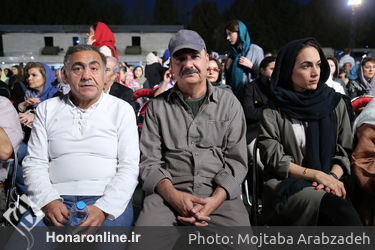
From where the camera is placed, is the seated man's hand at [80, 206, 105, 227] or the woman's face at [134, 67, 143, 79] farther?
the woman's face at [134, 67, 143, 79]

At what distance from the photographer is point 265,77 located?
13.8ft

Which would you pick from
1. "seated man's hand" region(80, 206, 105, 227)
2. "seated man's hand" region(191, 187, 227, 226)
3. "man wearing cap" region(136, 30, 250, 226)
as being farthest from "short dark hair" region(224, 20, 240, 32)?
"seated man's hand" region(80, 206, 105, 227)

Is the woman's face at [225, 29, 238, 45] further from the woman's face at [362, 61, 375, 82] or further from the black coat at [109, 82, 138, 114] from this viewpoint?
the woman's face at [362, 61, 375, 82]

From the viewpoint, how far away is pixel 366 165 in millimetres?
2389

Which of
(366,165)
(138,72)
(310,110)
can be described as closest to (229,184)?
(310,110)

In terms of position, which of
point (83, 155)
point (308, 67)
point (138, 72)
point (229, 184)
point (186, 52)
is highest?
point (138, 72)

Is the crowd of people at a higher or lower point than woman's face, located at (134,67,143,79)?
lower

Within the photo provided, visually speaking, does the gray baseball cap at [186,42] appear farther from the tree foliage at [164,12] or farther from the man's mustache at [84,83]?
the tree foliage at [164,12]

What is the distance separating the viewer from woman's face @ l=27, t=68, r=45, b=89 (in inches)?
170

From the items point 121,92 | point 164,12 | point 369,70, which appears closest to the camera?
point 121,92

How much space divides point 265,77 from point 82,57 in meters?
2.46

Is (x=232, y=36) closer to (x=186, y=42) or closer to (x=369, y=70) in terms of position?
(x=186, y=42)

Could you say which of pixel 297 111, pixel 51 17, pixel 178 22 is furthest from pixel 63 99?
pixel 178 22

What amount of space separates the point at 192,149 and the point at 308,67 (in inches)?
43.4
